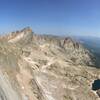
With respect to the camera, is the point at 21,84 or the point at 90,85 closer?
the point at 21,84

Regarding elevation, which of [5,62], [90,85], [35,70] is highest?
[5,62]

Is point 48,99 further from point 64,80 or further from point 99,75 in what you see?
point 99,75

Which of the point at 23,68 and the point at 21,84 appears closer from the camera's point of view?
the point at 21,84

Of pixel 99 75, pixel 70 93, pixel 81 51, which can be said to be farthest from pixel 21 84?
pixel 81 51

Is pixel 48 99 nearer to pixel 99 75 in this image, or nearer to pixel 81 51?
pixel 99 75

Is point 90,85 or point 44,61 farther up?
point 44,61

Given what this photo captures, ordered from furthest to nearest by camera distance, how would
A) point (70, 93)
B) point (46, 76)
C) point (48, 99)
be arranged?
point (46, 76)
point (70, 93)
point (48, 99)

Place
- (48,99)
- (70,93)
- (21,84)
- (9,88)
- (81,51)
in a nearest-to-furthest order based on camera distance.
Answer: (9,88) < (21,84) < (48,99) < (70,93) < (81,51)

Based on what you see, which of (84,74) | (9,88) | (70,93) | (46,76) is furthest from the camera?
(84,74)

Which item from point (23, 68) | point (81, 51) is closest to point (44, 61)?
point (23, 68)
